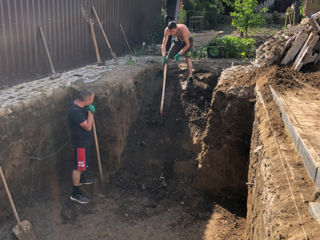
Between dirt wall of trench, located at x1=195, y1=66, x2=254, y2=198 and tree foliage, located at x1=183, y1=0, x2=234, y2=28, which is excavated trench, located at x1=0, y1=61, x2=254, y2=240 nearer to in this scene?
dirt wall of trench, located at x1=195, y1=66, x2=254, y2=198

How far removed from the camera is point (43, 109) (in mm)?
6152

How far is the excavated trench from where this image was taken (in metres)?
5.89


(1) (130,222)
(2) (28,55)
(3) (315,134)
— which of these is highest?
(2) (28,55)

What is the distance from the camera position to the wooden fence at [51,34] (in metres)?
6.99

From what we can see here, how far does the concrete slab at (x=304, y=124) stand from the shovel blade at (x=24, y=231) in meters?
4.11

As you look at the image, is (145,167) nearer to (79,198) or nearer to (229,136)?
(79,198)

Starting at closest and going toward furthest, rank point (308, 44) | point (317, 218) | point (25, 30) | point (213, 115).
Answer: point (317, 218) < point (308, 44) < point (213, 115) < point (25, 30)

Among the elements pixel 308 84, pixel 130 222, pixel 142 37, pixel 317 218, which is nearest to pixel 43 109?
pixel 130 222

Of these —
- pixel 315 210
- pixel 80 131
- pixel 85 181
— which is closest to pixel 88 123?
pixel 80 131

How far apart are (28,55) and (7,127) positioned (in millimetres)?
2688

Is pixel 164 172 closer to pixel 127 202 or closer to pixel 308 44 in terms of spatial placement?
pixel 127 202

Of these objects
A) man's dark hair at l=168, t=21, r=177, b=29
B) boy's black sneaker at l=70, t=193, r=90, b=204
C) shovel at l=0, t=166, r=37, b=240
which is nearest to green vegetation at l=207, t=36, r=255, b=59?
man's dark hair at l=168, t=21, r=177, b=29

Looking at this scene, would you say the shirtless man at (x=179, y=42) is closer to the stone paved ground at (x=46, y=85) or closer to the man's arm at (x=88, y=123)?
the stone paved ground at (x=46, y=85)

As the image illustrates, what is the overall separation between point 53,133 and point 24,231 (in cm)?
187
